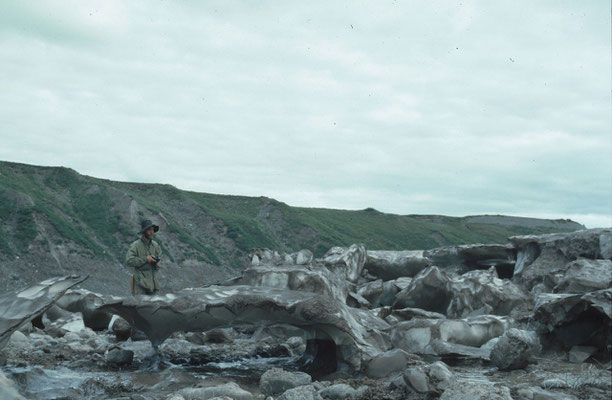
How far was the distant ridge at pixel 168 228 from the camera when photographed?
2367 centimetres

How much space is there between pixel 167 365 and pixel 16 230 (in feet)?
65.6

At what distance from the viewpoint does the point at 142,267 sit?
8.69 meters

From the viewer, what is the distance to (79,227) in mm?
27781

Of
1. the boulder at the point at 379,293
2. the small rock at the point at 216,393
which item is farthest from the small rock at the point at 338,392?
the boulder at the point at 379,293

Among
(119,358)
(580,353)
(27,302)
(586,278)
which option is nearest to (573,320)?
(580,353)

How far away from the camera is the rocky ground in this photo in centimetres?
506

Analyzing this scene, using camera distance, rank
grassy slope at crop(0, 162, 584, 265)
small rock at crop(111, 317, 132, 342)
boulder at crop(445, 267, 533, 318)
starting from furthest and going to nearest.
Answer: grassy slope at crop(0, 162, 584, 265) → boulder at crop(445, 267, 533, 318) → small rock at crop(111, 317, 132, 342)

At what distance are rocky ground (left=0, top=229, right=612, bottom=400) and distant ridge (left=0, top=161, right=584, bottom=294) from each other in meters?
13.4

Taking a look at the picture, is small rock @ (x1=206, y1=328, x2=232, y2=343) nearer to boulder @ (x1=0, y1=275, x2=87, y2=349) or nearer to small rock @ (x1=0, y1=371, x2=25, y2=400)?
boulder @ (x1=0, y1=275, x2=87, y2=349)

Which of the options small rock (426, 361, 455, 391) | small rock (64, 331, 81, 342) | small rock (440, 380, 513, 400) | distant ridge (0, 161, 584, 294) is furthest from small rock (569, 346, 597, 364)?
distant ridge (0, 161, 584, 294)

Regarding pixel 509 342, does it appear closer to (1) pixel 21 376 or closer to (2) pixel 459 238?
(1) pixel 21 376

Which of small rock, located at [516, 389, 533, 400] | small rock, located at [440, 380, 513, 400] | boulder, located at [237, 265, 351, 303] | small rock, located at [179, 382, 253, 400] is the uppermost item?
boulder, located at [237, 265, 351, 303]

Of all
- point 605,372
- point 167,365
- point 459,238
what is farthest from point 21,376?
point 459,238

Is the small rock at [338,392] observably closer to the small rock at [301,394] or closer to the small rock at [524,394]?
the small rock at [301,394]
